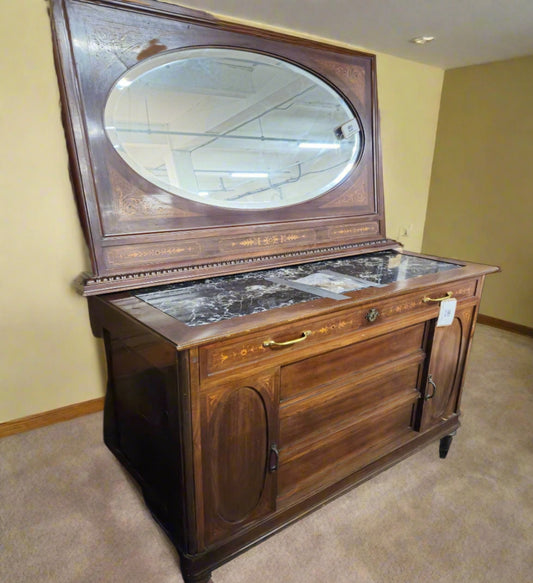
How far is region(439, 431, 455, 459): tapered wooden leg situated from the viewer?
1923mm

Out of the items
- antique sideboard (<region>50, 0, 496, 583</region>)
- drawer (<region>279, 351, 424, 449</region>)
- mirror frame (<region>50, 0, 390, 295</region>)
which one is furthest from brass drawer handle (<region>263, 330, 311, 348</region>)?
mirror frame (<region>50, 0, 390, 295</region>)

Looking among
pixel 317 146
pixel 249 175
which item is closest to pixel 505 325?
pixel 317 146

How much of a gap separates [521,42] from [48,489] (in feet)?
11.5

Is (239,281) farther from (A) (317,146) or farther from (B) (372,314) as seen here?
(A) (317,146)

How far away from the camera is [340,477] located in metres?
1.57

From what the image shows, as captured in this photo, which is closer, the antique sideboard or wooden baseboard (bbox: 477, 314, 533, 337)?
the antique sideboard

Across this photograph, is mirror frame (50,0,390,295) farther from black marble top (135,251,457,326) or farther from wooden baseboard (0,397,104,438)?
wooden baseboard (0,397,104,438)

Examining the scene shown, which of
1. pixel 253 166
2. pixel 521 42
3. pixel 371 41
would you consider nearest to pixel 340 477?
pixel 253 166

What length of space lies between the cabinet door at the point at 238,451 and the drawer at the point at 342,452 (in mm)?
89

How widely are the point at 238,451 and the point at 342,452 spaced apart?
1.67 feet

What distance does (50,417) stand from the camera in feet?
6.83

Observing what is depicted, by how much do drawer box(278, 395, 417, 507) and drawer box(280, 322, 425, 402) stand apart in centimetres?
22

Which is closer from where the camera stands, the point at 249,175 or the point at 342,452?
the point at 342,452

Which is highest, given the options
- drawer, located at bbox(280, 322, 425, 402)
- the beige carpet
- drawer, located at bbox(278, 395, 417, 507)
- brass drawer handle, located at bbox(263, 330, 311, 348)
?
brass drawer handle, located at bbox(263, 330, 311, 348)
